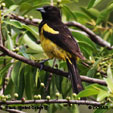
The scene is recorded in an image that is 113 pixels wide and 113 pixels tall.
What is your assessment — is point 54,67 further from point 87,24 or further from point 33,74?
point 87,24

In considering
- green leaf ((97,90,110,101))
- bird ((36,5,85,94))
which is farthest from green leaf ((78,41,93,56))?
green leaf ((97,90,110,101))

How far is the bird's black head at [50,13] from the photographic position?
206 inches

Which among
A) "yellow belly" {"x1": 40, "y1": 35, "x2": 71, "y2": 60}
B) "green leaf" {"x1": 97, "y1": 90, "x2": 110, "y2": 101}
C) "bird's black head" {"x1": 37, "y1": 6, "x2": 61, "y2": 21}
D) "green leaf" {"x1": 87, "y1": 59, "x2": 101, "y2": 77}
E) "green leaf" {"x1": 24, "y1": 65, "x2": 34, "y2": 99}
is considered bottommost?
"green leaf" {"x1": 24, "y1": 65, "x2": 34, "y2": 99}

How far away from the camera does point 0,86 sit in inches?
183

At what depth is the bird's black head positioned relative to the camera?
524 cm

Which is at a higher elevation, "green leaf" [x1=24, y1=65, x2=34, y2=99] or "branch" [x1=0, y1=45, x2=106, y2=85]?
"branch" [x1=0, y1=45, x2=106, y2=85]

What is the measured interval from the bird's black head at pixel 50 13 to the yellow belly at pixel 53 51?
71cm

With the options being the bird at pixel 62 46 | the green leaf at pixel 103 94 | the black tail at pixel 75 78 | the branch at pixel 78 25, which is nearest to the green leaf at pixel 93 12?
the branch at pixel 78 25

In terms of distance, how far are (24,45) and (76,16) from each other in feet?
3.78

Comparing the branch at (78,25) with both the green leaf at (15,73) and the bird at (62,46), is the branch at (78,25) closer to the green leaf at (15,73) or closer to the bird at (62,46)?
the bird at (62,46)

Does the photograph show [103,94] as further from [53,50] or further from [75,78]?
[53,50]

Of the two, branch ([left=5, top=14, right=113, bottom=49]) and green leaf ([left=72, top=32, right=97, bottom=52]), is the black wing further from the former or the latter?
branch ([left=5, top=14, right=113, bottom=49])

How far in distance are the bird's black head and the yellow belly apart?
2.33 feet

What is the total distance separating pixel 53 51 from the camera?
452 centimetres
